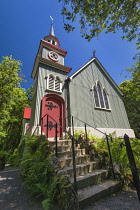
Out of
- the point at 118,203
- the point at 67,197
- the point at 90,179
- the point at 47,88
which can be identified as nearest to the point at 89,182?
the point at 90,179

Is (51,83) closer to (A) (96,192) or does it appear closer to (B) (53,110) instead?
(B) (53,110)

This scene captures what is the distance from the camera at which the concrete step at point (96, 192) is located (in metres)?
2.46

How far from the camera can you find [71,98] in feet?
28.3

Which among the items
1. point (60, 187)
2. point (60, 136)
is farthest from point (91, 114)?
point (60, 187)

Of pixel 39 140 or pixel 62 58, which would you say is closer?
pixel 39 140

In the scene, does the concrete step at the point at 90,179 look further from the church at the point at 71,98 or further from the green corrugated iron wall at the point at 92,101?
the green corrugated iron wall at the point at 92,101

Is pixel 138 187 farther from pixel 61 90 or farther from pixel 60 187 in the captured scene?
pixel 61 90

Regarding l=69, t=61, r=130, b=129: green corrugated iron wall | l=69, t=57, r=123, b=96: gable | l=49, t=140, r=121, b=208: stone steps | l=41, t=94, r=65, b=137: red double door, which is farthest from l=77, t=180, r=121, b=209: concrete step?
l=69, t=57, r=123, b=96: gable

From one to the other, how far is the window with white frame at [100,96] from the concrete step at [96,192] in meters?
7.30

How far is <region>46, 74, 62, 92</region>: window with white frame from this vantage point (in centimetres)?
827

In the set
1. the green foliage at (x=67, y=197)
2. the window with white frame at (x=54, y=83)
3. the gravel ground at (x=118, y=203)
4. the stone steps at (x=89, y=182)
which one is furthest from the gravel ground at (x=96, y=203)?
the window with white frame at (x=54, y=83)

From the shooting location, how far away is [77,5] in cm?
501

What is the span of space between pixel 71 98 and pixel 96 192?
662cm

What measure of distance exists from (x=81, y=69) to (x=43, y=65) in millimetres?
3886
